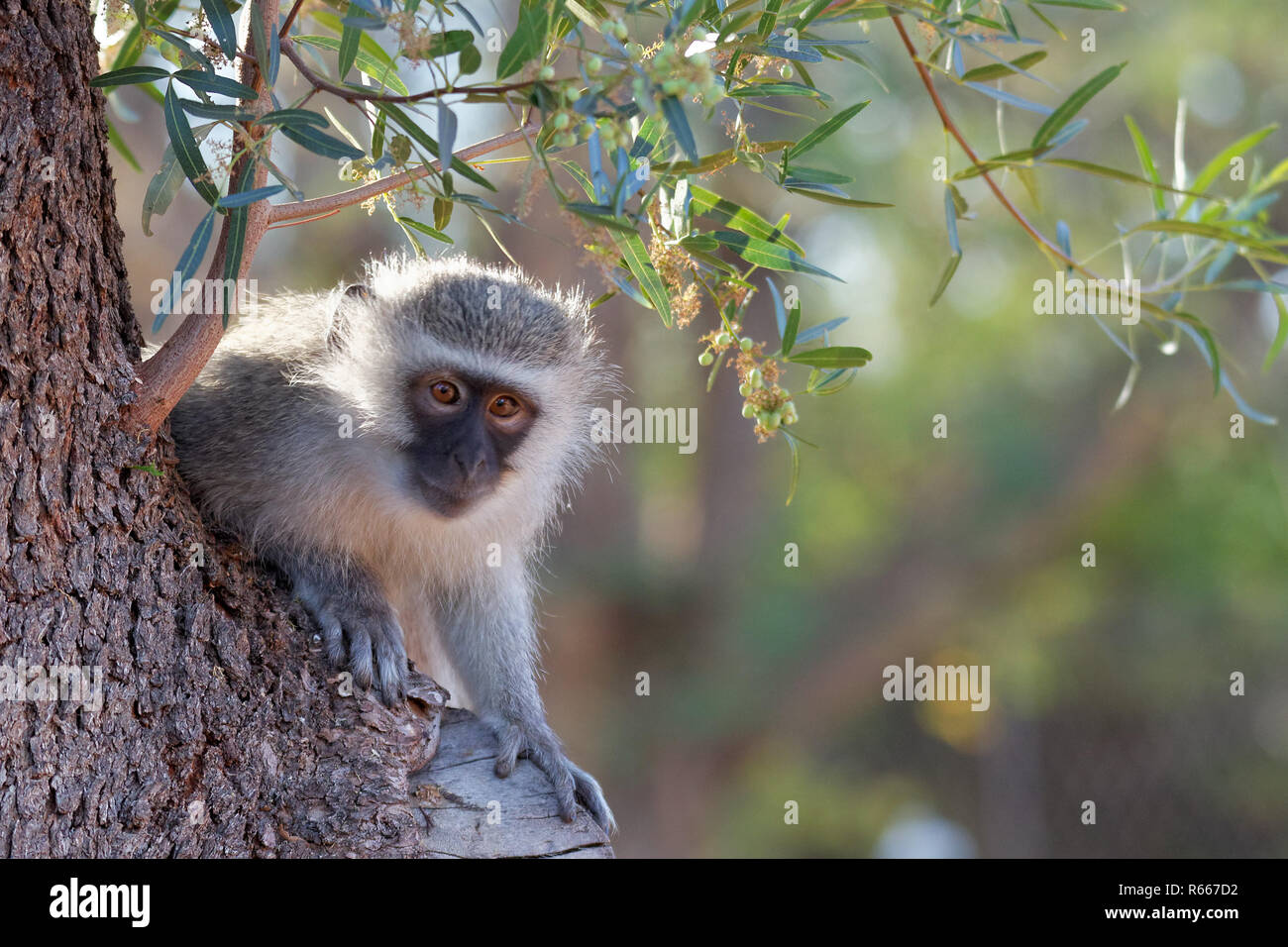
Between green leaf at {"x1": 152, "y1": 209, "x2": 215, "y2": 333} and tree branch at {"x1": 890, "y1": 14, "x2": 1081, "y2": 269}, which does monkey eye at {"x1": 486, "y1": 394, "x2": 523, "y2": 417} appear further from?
tree branch at {"x1": 890, "y1": 14, "x2": 1081, "y2": 269}

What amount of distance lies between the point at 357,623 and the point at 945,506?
9853mm

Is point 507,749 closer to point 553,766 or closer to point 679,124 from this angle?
point 553,766

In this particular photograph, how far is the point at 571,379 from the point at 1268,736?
43.5ft

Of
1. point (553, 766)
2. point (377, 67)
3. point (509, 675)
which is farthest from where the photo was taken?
point (509, 675)

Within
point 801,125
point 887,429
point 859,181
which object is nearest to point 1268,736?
point 887,429

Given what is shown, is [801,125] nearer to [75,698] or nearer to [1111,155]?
[1111,155]

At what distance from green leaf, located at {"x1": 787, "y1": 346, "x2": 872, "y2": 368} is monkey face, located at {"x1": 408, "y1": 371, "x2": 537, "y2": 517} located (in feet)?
3.92

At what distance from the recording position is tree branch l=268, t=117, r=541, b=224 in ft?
9.54

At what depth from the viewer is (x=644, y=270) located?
2895mm

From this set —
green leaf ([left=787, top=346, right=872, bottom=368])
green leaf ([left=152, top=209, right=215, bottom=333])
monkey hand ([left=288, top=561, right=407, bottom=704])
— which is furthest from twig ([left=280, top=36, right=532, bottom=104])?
monkey hand ([left=288, top=561, right=407, bottom=704])

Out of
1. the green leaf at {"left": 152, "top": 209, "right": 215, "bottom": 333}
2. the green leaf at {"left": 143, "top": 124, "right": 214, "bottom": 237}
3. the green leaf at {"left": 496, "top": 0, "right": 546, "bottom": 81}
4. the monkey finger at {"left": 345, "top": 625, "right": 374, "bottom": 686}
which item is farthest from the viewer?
the monkey finger at {"left": 345, "top": 625, "right": 374, "bottom": 686}

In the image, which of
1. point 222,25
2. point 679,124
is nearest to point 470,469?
point 222,25

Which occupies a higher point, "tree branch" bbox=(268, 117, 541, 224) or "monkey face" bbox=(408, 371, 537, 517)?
"tree branch" bbox=(268, 117, 541, 224)

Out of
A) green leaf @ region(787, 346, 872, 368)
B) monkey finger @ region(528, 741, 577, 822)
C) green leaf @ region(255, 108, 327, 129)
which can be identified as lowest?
monkey finger @ region(528, 741, 577, 822)
